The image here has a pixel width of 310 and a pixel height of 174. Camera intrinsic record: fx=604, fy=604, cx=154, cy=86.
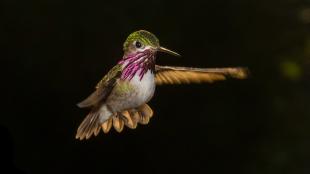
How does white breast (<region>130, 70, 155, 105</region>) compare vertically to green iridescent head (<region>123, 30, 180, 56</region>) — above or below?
below

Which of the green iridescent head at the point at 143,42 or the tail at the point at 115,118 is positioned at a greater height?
the green iridescent head at the point at 143,42

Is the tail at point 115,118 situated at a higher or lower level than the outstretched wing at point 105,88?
lower

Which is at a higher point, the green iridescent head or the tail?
the green iridescent head

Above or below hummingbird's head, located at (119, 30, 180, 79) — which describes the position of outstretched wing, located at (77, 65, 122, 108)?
below

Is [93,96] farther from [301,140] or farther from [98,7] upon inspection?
[301,140]

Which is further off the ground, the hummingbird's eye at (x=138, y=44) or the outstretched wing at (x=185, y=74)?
the hummingbird's eye at (x=138, y=44)

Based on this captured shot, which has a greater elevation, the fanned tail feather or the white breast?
the white breast

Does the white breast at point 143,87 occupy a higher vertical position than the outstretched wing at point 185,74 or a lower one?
lower

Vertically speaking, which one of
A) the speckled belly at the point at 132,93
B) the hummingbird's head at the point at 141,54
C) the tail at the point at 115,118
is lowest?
the tail at the point at 115,118

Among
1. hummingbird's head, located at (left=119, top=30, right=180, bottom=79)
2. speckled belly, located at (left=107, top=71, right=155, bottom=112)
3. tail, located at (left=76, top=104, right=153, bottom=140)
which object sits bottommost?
tail, located at (left=76, top=104, right=153, bottom=140)

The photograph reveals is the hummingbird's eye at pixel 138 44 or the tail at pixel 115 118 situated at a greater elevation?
the hummingbird's eye at pixel 138 44
